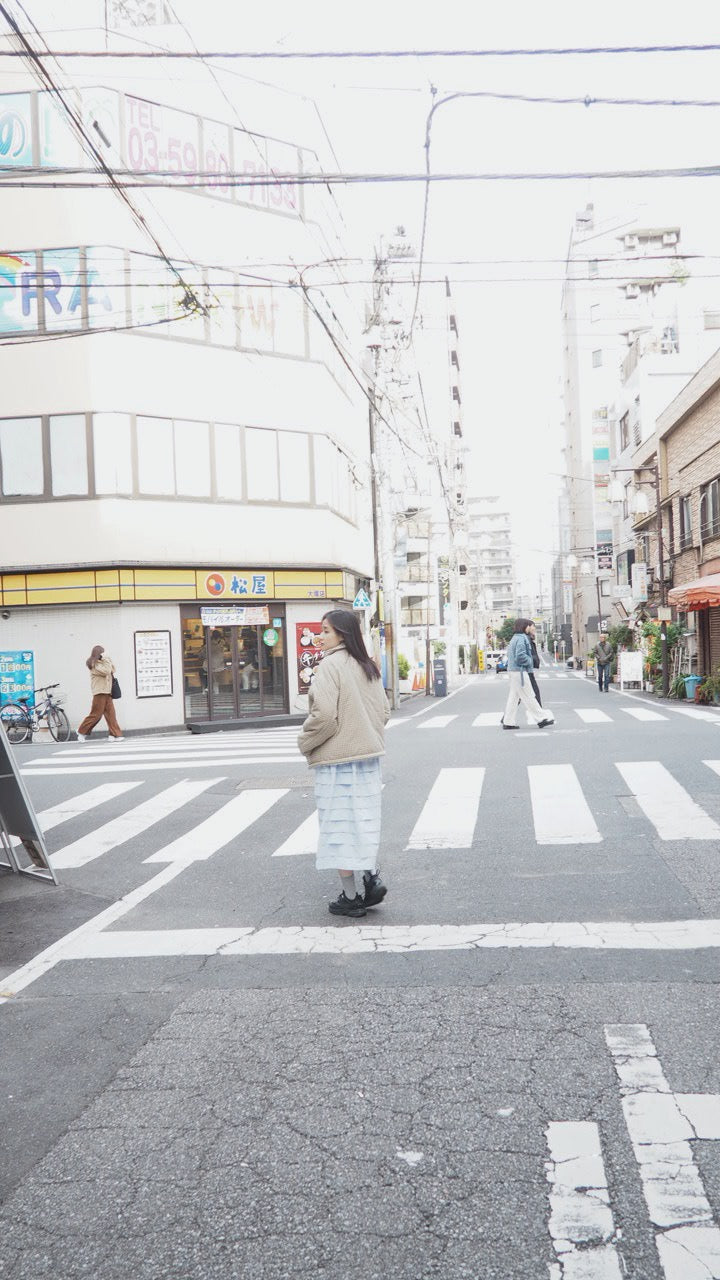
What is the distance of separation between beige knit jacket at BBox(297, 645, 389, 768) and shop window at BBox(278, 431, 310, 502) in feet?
62.8

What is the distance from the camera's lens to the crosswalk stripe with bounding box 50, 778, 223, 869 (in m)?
8.16

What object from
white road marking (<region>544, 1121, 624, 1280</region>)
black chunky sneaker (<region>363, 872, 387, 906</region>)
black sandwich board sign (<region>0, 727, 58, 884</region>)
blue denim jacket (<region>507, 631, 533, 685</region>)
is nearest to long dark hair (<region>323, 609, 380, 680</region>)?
black chunky sneaker (<region>363, 872, 387, 906</region>)

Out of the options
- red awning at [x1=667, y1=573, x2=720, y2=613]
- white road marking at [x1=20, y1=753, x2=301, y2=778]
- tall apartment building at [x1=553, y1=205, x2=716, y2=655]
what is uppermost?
tall apartment building at [x1=553, y1=205, x2=716, y2=655]

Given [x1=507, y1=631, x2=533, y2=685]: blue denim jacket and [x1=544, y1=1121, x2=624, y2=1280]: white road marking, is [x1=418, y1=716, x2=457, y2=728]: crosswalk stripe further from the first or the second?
[x1=544, y1=1121, x2=624, y2=1280]: white road marking

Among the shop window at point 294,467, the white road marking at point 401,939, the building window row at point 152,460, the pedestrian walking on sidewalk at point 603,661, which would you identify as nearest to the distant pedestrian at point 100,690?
the building window row at point 152,460

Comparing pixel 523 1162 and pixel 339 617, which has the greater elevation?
pixel 339 617

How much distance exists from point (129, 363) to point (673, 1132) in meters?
21.2

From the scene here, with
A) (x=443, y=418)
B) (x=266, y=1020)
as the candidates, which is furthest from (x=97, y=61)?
(x=443, y=418)

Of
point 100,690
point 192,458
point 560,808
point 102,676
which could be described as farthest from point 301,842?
point 192,458

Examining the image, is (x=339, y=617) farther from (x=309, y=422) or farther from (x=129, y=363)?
(x=309, y=422)

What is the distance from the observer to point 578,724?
16500 mm

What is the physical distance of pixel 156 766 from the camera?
13312mm

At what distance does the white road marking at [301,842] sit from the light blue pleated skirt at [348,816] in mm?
1648

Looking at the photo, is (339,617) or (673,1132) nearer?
(673,1132)
